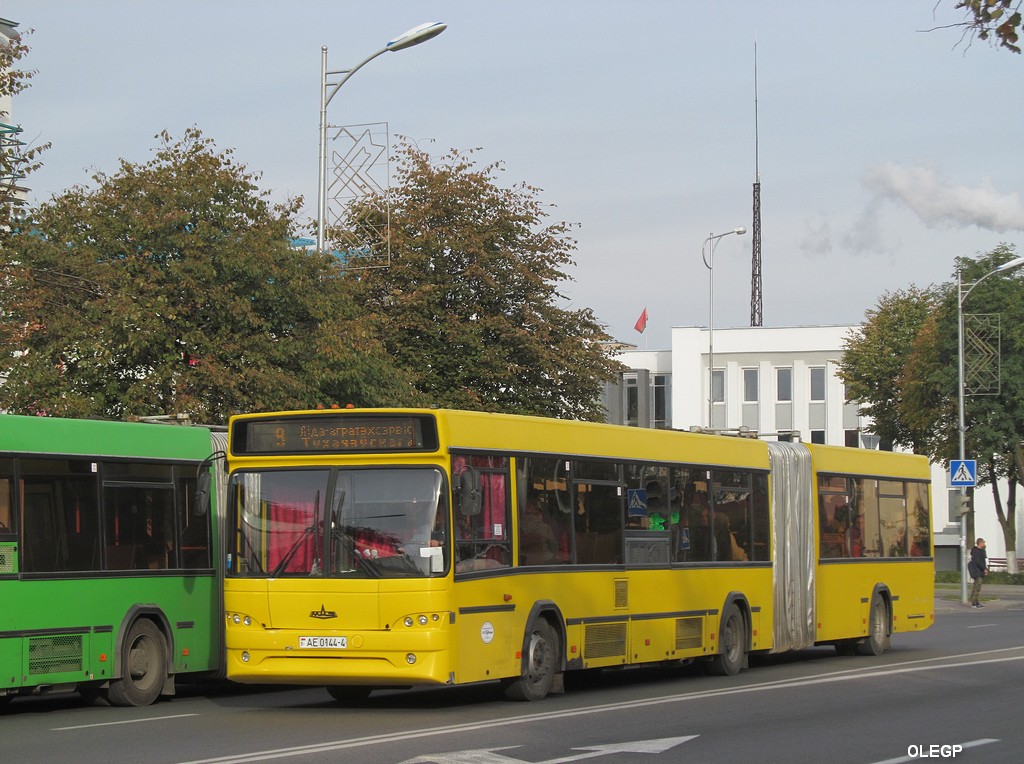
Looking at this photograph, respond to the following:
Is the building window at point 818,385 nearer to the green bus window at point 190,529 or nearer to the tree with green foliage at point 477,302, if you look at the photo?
the tree with green foliage at point 477,302

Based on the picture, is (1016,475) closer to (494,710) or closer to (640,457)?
(640,457)

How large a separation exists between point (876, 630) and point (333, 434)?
11.7 m

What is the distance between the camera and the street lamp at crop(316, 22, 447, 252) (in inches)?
984

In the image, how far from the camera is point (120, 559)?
640 inches

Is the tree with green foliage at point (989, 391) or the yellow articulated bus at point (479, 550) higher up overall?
the tree with green foliage at point (989, 391)

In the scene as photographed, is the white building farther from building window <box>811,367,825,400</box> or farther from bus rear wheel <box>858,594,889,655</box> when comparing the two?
bus rear wheel <box>858,594,889,655</box>

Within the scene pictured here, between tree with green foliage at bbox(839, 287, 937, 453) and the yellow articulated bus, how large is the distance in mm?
43814

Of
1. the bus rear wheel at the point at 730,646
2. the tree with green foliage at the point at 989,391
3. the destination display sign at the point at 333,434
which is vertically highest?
the tree with green foliage at the point at 989,391

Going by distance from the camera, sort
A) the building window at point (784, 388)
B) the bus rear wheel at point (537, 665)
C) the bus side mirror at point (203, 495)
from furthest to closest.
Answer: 1. the building window at point (784, 388)
2. the bus side mirror at point (203, 495)
3. the bus rear wheel at point (537, 665)

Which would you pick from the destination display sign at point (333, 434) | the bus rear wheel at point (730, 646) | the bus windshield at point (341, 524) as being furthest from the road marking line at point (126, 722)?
the bus rear wheel at point (730, 646)

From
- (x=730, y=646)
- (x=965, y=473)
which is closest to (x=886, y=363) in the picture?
(x=965, y=473)

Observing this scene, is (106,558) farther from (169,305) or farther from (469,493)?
(169,305)

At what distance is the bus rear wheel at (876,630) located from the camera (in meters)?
23.8

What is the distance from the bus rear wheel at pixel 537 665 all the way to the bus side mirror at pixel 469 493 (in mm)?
1547
